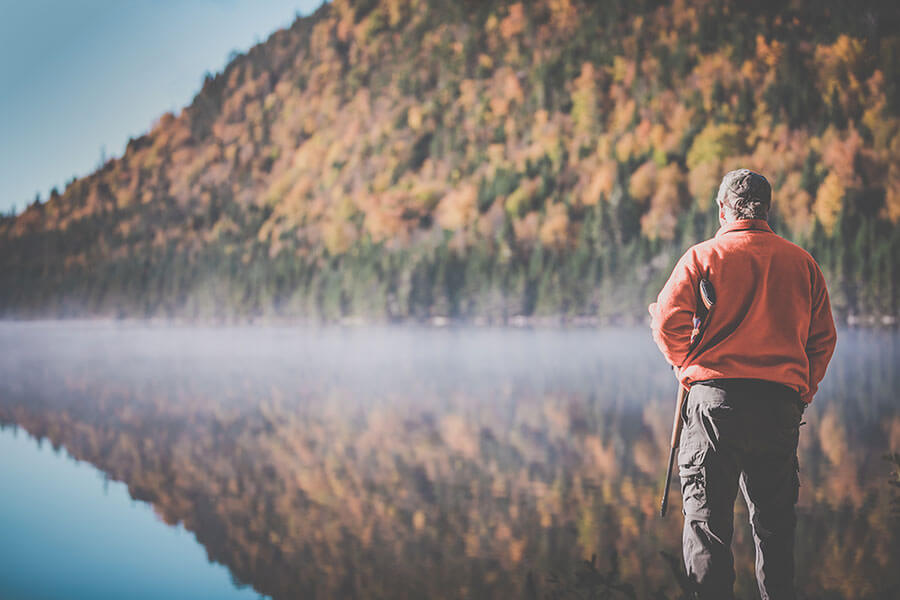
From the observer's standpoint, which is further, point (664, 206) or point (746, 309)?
point (664, 206)

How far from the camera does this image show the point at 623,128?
4577 inches

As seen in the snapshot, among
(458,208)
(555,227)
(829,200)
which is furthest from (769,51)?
(829,200)

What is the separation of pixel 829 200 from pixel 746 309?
72.3 meters

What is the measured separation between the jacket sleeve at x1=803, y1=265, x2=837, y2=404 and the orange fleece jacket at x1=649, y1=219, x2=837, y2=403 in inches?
4.0

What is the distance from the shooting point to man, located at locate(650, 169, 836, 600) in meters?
4.11

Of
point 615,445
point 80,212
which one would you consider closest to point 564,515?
point 615,445

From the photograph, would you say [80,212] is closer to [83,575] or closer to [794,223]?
[794,223]

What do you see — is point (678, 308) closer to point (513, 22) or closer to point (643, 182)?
point (643, 182)

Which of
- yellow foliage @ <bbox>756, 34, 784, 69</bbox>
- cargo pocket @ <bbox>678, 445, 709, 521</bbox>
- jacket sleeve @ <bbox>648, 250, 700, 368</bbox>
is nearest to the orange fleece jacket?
jacket sleeve @ <bbox>648, 250, 700, 368</bbox>

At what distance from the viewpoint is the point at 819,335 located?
14.3 feet

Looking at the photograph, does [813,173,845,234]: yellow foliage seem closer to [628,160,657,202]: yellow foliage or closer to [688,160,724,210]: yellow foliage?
[688,160,724,210]: yellow foliage

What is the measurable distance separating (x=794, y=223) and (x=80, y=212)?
14405cm

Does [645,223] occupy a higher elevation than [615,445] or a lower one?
higher

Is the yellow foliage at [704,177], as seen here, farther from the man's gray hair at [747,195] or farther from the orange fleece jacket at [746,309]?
the orange fleece jacket at [746,309]
